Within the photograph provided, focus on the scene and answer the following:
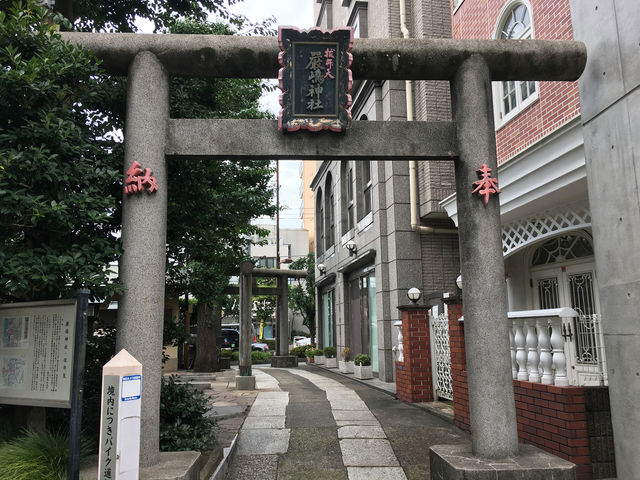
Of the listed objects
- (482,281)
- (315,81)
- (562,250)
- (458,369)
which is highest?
(315,81)

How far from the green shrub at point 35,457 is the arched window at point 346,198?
13.6 meters

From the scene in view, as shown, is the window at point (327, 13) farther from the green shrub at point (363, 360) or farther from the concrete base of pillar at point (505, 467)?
the concrete base of pillar at point (505, 467)

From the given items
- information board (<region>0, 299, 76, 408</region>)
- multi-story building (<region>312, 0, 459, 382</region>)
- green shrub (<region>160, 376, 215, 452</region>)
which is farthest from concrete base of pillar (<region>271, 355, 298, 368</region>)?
information board (<region>0, 299, 76, 408</region>)

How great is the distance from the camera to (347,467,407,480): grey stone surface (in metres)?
5.59

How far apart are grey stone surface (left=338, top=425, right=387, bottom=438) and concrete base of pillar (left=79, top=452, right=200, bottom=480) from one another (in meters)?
2.83

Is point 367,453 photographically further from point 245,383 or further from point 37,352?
point 245,383

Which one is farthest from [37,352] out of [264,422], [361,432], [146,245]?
[361,432]

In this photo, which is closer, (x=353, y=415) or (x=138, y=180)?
(x=138, y=180)

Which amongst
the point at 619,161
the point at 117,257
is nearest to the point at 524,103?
the point at 619,161

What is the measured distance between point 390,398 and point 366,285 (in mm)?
5525

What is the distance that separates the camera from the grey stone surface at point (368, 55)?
525 cm

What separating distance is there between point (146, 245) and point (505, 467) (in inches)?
150

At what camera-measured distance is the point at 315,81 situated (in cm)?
530

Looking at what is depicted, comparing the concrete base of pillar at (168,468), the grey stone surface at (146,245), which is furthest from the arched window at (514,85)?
the concrete base of pillar at (168,468)
